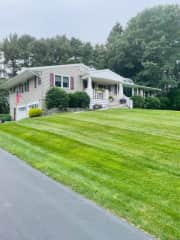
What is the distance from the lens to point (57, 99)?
79.0ft

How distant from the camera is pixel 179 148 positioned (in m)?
8.47

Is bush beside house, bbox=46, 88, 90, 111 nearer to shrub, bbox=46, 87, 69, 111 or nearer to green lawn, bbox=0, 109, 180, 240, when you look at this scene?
shrub, bbox=46, 87, 69, 111

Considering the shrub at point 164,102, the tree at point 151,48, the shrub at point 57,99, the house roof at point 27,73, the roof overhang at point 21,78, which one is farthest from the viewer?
the tree at point 151,48

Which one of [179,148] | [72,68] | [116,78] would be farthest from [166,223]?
[116,78]

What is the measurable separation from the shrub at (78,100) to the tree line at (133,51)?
12.9 metres

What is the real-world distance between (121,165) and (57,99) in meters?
17.6

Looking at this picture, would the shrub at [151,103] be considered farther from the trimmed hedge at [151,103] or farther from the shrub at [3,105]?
the shrub at [3,105]

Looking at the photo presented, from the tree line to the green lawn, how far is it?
25321mm

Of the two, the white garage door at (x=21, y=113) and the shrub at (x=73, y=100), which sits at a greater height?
the shrub at (x=73, y=100)

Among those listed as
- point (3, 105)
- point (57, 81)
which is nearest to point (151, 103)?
point (57, 81)

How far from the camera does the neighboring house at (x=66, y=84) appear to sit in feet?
83.2

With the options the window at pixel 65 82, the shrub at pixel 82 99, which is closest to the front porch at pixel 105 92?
the shrub at pixel 82 99

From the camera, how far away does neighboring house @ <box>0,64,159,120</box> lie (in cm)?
2536

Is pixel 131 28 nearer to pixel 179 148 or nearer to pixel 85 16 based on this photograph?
pixel 85 16
